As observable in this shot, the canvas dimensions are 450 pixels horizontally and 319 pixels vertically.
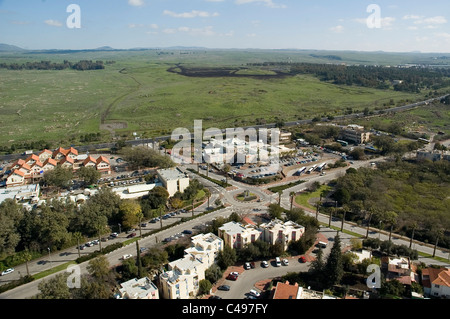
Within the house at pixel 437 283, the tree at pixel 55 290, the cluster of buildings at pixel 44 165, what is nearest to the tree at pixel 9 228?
the tree at pixel 55 290

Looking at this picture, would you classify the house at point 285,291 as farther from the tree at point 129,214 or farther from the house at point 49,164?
the house at point 49,164

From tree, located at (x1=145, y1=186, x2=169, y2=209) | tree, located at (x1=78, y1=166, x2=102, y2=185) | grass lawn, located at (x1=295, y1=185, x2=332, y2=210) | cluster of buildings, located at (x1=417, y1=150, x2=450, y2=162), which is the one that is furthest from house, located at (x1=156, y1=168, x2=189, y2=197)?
cluster of buildings, located at (x1=417, y1=150, x2=450, y2=162)

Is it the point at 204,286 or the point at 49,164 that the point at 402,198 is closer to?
the point at 204,286

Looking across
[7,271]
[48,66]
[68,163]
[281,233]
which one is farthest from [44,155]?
[48,66]

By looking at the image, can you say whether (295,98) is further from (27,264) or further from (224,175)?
(27,264)
